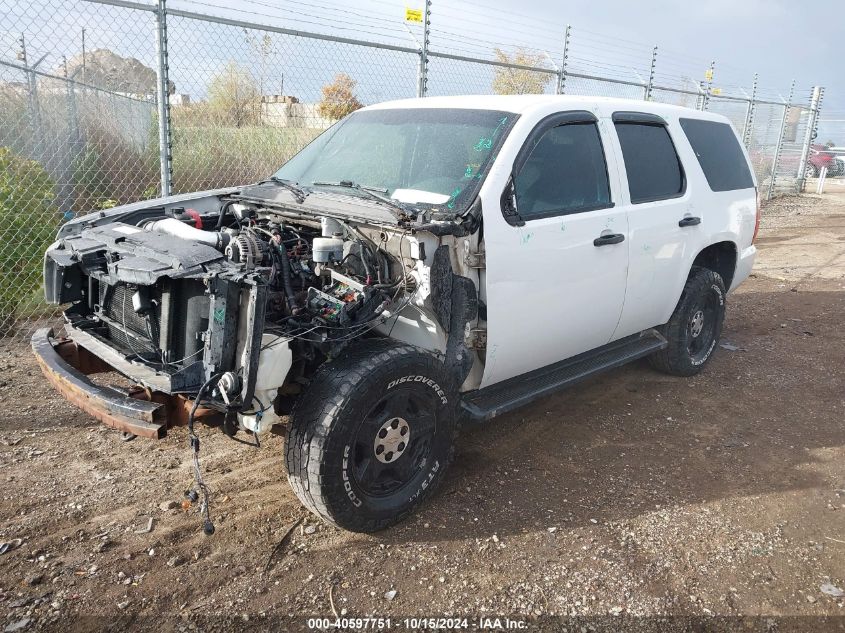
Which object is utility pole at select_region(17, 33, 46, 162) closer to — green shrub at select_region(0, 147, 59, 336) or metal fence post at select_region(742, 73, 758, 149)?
green shrub at select_region(0, 147, 59, 336)

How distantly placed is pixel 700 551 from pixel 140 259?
2977 mm

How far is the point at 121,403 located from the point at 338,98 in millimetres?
5902

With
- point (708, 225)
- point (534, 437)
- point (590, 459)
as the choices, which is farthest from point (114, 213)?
point (708, 225)

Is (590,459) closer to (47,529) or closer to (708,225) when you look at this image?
(708,225)

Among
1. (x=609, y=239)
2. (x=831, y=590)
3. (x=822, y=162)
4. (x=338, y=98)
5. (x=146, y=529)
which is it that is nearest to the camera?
(x=831, y=590)

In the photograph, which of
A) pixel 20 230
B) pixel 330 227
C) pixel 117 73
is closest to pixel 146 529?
pixel 330 227

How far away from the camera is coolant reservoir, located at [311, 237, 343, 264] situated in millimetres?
3178

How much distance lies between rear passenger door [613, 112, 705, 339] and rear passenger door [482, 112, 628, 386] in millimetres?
186

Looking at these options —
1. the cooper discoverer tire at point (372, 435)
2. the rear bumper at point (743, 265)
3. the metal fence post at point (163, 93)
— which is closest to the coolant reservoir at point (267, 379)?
the cooper discoverer tire at point (372, 435)

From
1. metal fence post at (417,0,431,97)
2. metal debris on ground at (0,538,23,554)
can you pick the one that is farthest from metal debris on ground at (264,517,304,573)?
metal fence post at (417,0,431,97)

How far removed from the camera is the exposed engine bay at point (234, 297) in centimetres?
282

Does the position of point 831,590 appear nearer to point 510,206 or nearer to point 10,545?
point 510,206

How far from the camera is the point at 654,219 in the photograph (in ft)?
14.7

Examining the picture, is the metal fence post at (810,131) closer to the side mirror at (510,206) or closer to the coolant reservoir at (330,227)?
the side mirror at (510,206)
